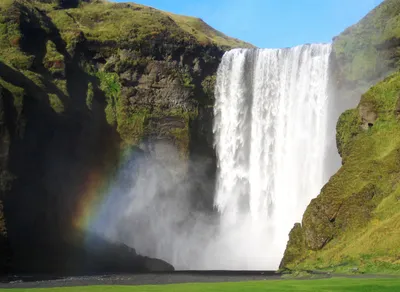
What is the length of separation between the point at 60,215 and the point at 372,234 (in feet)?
140

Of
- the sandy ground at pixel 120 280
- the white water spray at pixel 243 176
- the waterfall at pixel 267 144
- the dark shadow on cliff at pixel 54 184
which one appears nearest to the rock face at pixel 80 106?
the dark shadow on cliff at pixel 54 184

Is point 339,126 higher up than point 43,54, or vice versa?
point 43,54

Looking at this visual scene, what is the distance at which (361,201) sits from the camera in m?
50.9

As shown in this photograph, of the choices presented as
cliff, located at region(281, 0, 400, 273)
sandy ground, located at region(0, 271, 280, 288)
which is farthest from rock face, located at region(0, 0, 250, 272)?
cliff, located at region(281, 0, 400, 273)

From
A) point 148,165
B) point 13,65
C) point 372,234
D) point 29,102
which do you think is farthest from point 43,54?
point 372,234

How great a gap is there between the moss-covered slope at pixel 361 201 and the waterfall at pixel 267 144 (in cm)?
1552

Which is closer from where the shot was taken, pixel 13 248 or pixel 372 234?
pixel 372 234

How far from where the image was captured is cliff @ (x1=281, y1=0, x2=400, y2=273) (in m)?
42.7

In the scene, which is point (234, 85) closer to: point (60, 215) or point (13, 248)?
point (60, 215)

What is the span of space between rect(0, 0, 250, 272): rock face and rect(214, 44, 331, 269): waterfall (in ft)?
10.4

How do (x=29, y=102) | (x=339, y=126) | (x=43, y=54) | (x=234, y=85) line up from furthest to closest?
(x=234, y=85) → (x=43, y=54) → (x=29, y=102) → (x=339, y=126)

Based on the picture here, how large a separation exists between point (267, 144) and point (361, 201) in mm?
31331

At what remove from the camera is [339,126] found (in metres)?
62.3

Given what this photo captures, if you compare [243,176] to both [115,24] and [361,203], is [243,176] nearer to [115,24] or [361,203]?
[115,24]
